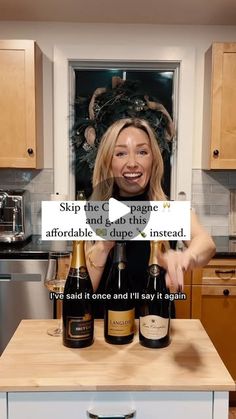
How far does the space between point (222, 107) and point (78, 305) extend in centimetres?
172

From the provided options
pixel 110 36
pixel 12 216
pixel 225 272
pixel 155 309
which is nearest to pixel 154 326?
pixel 155 309

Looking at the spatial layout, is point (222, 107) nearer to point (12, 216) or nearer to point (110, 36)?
point (110, 36)

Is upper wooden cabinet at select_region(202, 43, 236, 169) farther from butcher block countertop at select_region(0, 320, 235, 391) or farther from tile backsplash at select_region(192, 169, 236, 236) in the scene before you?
butcher block countertop at select_region(0, 320, 235, 391)

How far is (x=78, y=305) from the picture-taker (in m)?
0.96

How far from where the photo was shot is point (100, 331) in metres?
1.04

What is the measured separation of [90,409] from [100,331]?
265 mm

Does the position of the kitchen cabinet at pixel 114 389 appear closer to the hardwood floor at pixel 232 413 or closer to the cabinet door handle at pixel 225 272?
the cabinet door handle at pixel 225 272

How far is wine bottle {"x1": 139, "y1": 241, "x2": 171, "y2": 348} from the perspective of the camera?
93 centimetres

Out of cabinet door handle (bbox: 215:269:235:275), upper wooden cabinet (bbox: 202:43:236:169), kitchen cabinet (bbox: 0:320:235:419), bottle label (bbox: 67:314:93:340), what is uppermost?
upper wooden cabinet (bbox: 202:43:236:169)

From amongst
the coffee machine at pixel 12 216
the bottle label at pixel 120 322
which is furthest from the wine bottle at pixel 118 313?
the coffee machine at pixel 12 216

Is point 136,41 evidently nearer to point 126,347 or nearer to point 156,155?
point 156,155

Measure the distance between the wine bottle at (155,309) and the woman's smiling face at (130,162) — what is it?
0.67ft

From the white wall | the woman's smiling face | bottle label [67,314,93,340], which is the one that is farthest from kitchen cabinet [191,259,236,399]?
bottle label [67,314,93,340]

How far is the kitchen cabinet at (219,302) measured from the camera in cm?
217
